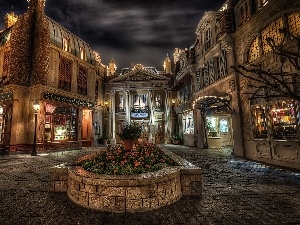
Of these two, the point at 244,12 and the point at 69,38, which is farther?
the point at 69,38

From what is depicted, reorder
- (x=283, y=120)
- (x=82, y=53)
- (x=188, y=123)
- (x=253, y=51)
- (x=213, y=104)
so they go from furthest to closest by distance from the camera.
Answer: (x=82, y=53), (x=188, y=123), (x=213, y=104), (x=253, y=51), (x=283, y=120)

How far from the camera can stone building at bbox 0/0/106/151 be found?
50.4 ft

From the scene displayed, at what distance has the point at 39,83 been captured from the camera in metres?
15.5

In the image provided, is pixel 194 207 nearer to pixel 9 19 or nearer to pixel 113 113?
pixel 113 113

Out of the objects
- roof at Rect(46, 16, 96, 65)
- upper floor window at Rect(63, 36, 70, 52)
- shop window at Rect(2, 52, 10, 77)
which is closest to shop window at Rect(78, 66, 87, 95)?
roof at Rect(46, 16, 96, 65)

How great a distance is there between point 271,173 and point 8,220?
27.6ft

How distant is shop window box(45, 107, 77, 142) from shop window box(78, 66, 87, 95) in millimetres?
2477

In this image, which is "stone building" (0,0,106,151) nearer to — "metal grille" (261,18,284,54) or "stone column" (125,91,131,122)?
"stone column" (125,91,131,122)

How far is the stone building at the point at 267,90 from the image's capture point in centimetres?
819

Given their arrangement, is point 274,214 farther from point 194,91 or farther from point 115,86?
point 115,86

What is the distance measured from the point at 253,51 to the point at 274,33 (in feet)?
5.29

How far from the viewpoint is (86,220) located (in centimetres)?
346

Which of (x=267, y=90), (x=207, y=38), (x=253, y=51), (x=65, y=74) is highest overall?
(x=207, y=38)

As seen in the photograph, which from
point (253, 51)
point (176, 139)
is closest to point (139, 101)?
point (176, 139)
